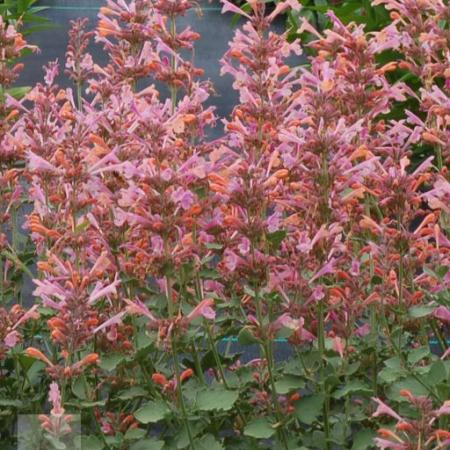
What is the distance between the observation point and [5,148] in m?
2.27

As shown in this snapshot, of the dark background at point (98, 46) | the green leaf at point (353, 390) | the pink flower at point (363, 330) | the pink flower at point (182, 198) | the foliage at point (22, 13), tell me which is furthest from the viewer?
the dark background at point (98, 46)

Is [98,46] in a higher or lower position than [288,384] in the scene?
lower

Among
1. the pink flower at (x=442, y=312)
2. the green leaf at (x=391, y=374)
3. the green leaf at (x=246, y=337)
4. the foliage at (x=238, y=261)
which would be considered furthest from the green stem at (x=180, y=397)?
the pink flower at (x=442, y=312)

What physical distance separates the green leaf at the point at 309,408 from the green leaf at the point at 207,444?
0.16 meters

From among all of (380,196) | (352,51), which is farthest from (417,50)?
(380,196)

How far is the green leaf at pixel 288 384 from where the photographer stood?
6.22 feet

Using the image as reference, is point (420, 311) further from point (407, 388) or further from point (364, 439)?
point (364, 439)

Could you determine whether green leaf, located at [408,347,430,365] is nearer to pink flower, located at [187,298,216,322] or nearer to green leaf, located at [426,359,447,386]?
green leaf, located at [426,359,447,386]

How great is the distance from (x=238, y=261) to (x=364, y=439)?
0.41 meters

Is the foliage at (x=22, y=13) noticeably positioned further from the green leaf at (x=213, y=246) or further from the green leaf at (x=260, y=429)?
the green leaf at (x=260, y=429)

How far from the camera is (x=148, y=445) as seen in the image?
190 centimetres

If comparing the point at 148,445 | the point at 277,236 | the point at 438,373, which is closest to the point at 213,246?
the point at 277,236

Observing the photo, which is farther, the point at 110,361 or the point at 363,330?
the point at 363,330

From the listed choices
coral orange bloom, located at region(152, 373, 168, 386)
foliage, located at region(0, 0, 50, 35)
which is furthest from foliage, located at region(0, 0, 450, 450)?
foliage, located at region(0, 0, 50, 35)
